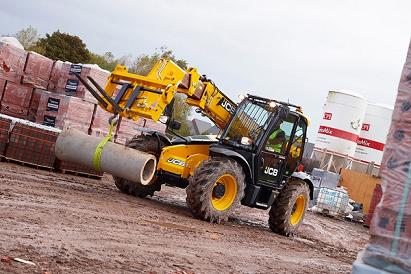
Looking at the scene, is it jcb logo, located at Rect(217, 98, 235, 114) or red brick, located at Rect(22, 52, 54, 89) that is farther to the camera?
red brick, located at Rect(22, 52, 54, 89)

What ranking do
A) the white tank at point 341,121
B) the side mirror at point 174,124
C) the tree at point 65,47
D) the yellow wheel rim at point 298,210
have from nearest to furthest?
the side mirror at point 174,124 < the yellow wheel rim at point 298,210 < the white tank at point 341,121 < the tree at point 65,47

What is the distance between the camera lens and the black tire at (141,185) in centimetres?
1283

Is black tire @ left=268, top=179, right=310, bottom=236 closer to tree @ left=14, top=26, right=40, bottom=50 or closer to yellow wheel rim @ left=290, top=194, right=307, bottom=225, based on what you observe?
yellow wheel rim @ left=290, top=194, right=307, bottom=225

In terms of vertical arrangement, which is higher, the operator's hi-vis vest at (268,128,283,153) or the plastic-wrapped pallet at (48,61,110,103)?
the plastic-wrapped pallet at (48,61,110,103)

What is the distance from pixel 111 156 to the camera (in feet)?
36.8

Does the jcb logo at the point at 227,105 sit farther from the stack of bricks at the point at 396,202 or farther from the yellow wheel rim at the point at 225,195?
the stack of bricks at the point at 396,202

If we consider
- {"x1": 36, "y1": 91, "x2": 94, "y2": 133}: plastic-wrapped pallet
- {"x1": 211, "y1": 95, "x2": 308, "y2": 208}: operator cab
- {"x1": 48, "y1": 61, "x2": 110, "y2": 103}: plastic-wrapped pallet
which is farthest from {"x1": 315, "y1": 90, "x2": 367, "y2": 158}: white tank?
{"x1": 211, "y1": 95, "x2": 308, "y2": 208}: operator cab

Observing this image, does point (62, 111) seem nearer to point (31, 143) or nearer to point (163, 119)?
Answer: point (31, 143)

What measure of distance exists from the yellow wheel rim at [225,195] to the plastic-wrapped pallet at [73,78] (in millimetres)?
8432

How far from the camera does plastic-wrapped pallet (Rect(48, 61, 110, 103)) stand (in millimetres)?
19141

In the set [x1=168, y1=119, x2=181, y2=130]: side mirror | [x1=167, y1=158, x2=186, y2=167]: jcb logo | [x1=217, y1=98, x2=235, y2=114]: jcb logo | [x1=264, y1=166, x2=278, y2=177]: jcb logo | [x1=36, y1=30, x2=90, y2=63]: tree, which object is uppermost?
[x1=36, y1=30, x2=90, y2=63]: tree

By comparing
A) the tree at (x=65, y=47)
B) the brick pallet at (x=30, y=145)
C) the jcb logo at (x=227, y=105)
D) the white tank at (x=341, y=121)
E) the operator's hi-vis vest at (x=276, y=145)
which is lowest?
the brick pallet at (x=30, y=145)

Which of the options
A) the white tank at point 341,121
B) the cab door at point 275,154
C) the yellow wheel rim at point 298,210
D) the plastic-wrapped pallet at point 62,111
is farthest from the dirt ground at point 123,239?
the white tank at point 341,121

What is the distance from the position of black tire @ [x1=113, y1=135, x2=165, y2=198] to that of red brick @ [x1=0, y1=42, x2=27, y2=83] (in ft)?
23.4
